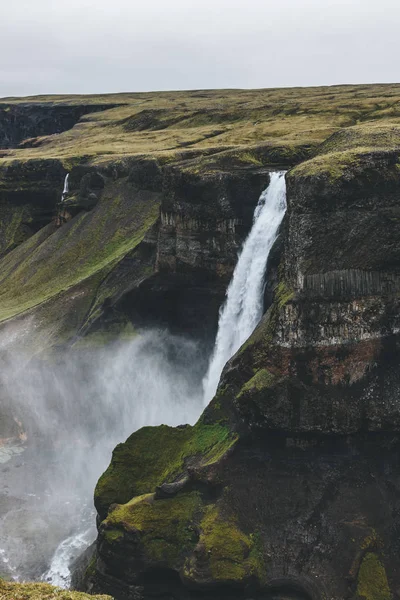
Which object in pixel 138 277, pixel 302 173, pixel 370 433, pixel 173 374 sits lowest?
pixel 173 374

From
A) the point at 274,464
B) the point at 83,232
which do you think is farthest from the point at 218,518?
the point at 83,232

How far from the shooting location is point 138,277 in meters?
60.2

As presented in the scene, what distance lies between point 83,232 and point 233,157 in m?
29.2

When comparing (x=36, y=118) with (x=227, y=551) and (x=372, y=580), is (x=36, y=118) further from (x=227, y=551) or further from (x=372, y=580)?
(x=372, y=580)

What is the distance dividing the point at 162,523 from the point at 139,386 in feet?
79.3

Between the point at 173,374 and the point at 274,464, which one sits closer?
the point at 274,464

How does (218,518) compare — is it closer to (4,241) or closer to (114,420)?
(114,420)

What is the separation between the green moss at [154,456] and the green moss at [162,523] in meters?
2.00

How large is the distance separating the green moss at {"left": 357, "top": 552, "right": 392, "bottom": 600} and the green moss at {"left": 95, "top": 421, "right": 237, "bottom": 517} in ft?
27.6

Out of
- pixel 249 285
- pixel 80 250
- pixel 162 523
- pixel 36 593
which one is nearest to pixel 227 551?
pixel 162 523

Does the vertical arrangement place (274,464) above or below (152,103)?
below

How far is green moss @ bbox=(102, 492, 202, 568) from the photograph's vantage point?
32.2 metres

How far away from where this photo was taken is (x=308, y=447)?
34188 mm

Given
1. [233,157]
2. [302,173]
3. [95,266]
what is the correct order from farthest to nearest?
[95,266]
[233,157]
[302,173]
